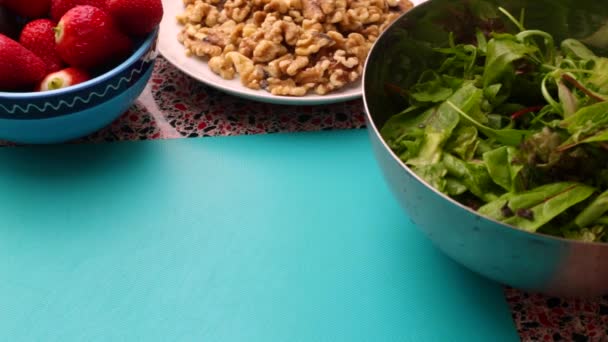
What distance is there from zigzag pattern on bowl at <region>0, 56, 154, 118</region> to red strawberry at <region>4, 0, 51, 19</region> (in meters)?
0.16

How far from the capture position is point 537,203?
1.84 ft

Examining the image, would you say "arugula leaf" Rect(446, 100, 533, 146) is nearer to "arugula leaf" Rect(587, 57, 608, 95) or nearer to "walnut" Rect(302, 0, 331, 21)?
"arugula leaf" Rect(587, 57, 608, 95)

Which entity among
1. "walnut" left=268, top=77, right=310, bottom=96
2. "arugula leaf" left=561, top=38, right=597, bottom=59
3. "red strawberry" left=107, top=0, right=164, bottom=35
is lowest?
"walnut" left=268, top=77, right=310, bottom=96

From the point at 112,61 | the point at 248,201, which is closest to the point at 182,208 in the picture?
the point at 248,201

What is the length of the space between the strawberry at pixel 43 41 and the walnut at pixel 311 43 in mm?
319

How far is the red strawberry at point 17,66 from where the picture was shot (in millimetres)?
745

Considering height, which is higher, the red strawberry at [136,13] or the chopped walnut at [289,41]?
the red strawberry at [136,13]

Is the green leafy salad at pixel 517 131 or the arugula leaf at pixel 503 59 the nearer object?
the green leafy salad at pixel 517 131

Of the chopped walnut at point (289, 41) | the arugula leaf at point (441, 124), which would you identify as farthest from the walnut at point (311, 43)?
the arugula leaf at point (441, 124)

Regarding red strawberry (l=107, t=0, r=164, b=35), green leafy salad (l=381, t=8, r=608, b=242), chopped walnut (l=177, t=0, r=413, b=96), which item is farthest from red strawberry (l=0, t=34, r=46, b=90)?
green leafy salad (l=381, t=8, r=608, b=242)

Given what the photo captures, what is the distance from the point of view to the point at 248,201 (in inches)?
30.7

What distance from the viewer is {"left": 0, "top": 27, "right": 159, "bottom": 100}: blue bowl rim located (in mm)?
726

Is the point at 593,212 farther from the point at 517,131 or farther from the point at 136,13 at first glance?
the point at 136,13

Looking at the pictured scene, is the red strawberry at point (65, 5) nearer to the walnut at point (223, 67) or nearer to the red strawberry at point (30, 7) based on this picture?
the red strawberry at point (30, 7)
